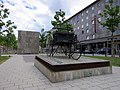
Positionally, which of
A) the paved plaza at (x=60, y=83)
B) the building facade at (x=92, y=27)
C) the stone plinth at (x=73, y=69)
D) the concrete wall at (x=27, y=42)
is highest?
the building facade at (x=92, y=27)

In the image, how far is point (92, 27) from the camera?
32531mm

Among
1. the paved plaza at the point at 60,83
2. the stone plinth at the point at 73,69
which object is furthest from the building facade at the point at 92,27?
the paved plaza at the point at 60,83

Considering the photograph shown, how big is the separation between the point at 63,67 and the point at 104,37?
26.2 m

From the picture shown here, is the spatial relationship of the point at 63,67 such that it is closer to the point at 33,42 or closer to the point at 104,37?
the point at 33,42

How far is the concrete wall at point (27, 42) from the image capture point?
78.2ft

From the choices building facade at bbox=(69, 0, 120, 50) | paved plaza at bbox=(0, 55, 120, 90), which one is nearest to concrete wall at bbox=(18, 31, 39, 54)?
building facade at bbox=(69, 0, 120, 50)

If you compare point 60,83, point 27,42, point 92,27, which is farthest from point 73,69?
point 92,27

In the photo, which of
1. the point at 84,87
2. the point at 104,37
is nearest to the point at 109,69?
the point at 84,87

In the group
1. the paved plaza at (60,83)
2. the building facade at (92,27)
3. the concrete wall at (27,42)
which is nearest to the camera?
the paved plaza at (60,83)

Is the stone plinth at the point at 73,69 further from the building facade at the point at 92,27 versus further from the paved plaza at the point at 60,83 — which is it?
the building facade at the point at 92,27

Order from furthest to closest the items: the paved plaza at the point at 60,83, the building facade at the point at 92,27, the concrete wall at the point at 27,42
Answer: the building facade at the point at 92,27, the concrete wall at the point at 27,42, the paved plaza at the point at 60,83

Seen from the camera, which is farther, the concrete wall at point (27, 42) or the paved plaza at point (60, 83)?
the concrete wall at point (27, 42)

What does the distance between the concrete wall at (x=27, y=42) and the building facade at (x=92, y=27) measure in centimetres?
1054

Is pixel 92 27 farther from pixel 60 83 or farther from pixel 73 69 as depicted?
pixel 60 83
